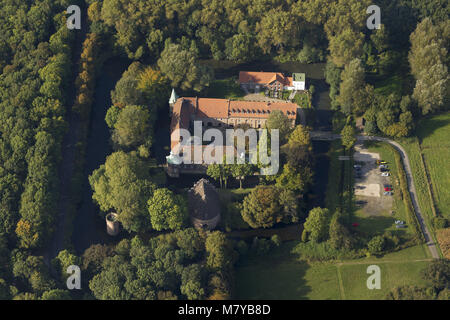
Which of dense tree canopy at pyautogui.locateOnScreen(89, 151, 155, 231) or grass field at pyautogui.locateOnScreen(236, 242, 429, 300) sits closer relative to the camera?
grass field at pyautogui.locateOnScreen(236, 242, 429, 300)

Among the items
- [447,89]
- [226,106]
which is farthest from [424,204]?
[226,106]

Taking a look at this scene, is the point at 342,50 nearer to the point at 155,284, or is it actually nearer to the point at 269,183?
the point at 269,183

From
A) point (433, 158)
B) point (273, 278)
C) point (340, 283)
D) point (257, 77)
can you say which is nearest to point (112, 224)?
point (273, 278)

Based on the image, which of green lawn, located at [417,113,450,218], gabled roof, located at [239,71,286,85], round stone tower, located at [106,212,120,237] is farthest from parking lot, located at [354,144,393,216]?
round stone tower, located at [106,212,120,237]

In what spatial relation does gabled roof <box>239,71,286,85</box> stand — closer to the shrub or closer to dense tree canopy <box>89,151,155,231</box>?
dense tree canopy <box>89,151,155,231</box>

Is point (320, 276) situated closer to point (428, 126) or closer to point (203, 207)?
point (203, 207)

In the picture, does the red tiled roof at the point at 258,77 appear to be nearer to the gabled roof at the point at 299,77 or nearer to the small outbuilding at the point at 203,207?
the gabled roof at the point at 299,77
